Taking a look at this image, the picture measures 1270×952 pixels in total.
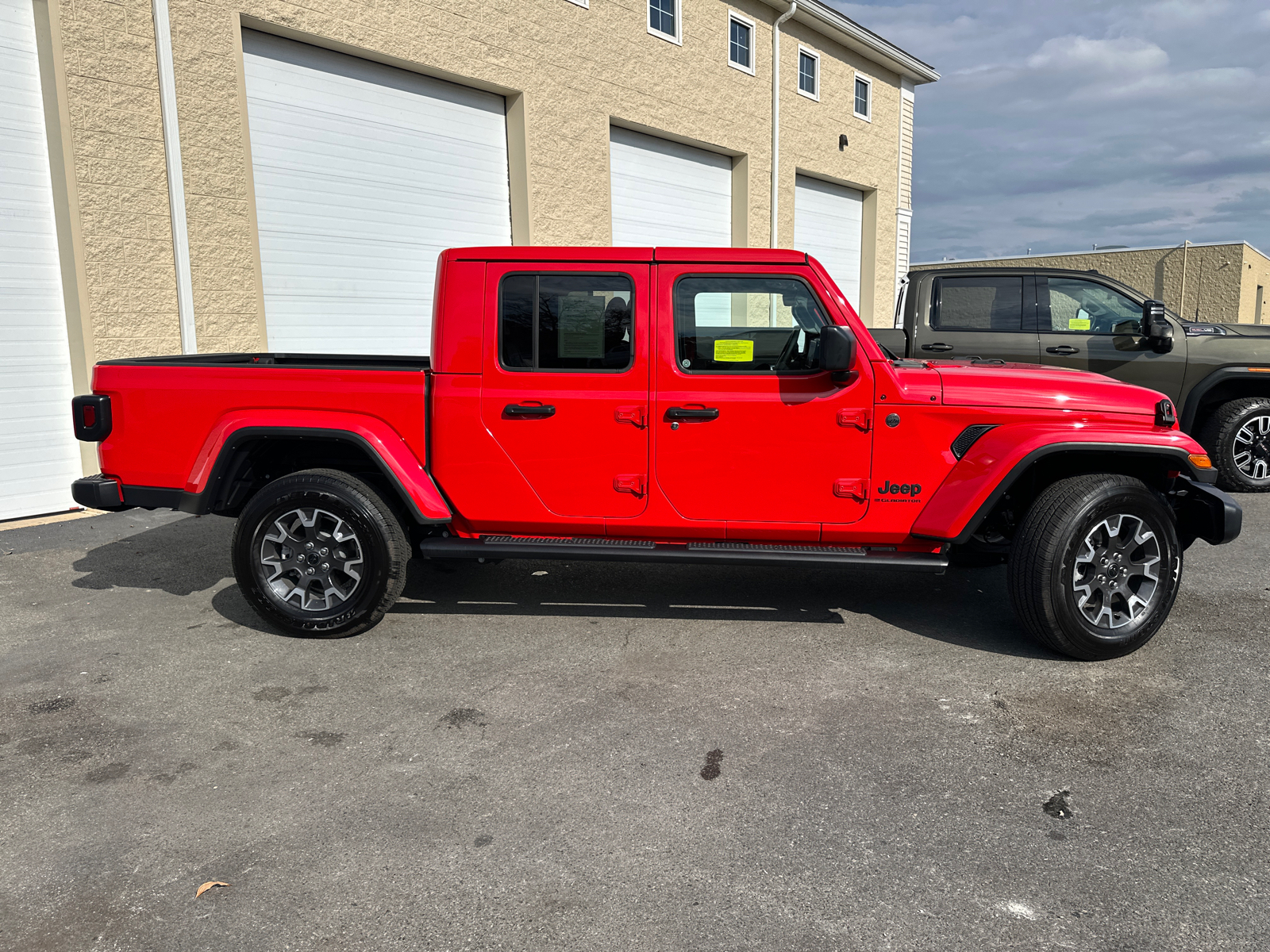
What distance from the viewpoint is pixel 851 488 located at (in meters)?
4.14

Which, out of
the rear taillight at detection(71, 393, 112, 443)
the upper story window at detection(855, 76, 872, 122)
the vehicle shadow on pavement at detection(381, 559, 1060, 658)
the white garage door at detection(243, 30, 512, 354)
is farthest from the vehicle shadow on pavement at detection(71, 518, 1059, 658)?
the upper story window at detection(855, 76, 872, 122)

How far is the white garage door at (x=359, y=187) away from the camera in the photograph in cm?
874

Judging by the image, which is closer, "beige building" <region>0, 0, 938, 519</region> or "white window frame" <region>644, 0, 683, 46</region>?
"beige building" <region>0, 0, 938, 519</region>

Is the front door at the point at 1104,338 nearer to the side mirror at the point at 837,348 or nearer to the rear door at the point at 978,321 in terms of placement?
the rear door at the point at 978,321

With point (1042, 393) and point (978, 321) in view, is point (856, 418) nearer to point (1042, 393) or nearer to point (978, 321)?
point (1042, 393)

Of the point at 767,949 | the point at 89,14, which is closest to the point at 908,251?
the point at 89,14

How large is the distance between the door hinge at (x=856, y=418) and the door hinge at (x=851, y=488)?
0.25 metres

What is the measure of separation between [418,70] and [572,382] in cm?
717

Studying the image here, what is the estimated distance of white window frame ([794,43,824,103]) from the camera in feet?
50.5

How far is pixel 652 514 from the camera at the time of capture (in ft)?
14.0

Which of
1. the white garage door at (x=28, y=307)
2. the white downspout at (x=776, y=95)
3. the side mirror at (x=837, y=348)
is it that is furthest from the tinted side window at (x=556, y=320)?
the white downspout at (x=776, y=95)

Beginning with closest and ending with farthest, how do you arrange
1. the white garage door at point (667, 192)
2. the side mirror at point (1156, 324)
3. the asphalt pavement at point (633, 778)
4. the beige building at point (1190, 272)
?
the asphalt pavement at point (633, 778) → the side mirror at point (1156, 324) → the white garage door at point (667, 192) → the beige building at point (1190, 272)

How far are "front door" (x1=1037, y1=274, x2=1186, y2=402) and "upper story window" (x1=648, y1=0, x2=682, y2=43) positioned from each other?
296 inches

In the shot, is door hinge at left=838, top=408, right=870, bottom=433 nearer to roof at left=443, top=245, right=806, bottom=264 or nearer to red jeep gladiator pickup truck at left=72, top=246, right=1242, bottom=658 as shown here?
red jeep gladiator pickup truck at left=72, top=246, right=1242, bottom=658
